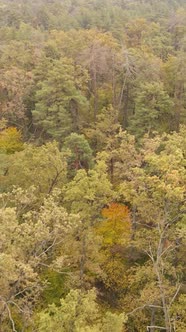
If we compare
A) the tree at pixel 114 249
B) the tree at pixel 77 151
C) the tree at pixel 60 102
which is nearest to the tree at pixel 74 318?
the tree at pixel 114 249

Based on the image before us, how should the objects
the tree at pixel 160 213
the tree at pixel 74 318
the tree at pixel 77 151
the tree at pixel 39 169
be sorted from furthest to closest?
the tree at pixel 77 151 < the tree at pixel 39 169 < the tree at pixel 160 213 < the tree at pixel 74 318

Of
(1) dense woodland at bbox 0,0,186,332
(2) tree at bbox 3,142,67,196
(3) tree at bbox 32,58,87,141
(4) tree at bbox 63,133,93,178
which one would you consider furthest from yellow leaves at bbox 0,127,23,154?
(2) tree at bbox 3,142,67,196

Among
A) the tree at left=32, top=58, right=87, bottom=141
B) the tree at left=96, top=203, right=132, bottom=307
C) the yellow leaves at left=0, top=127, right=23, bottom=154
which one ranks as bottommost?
the tree at left=96, top=203, right=132, bottom=307

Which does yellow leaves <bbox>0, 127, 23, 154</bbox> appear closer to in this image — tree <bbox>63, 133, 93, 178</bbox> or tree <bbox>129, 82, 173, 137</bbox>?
tree <bbox>63, 133, 93, 178</bbox>

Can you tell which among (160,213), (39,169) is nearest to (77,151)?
(39,169)

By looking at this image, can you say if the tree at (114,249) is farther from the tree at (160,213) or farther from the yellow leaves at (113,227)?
the tree at (160,213)

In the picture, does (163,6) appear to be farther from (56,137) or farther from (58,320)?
(58,320)
